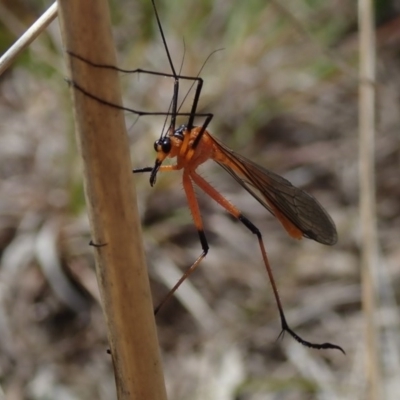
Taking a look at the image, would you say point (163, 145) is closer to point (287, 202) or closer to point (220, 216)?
point (287, 202)

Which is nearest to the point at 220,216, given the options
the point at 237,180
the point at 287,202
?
the point at 287,202

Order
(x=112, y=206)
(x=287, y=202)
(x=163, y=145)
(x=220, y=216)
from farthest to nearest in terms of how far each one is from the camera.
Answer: (x=220, y=216)
(x=287, y=202)
(x=163, y=145)
(x=112, y=206)

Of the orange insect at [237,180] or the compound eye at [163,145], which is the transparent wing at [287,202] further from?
the compound eye at [163,145]

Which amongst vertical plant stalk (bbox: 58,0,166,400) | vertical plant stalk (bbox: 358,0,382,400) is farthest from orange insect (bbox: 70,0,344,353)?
vertical plant stalk (bbox: 58,0,166,400)

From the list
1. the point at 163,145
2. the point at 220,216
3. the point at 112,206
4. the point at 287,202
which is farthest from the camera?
the point at 220,216

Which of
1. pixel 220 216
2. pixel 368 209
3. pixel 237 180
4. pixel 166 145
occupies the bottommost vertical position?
pixel 220 216

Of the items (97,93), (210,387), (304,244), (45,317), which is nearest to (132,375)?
(97,93)

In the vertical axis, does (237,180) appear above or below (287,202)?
above
